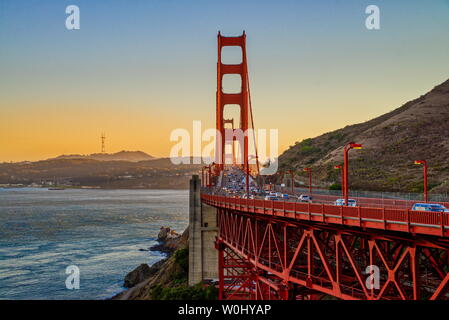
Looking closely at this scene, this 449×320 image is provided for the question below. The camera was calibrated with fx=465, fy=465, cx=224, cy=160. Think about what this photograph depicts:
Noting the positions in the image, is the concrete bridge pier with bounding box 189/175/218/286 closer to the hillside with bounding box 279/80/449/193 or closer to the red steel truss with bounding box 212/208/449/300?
the red steel truss with bounding box 212/208/449/300

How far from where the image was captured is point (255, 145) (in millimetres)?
77562

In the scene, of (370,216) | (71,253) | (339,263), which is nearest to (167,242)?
(71,253)

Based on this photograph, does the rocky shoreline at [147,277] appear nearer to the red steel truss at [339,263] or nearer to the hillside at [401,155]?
the red steel truss at [339,263]

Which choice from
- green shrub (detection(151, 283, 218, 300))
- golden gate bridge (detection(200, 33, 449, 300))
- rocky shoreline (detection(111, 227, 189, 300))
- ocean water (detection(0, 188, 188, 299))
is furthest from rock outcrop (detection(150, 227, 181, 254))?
golden gate bridge (detection(200, 33, 449, 300))

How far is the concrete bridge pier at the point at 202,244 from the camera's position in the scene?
40000 millimetres

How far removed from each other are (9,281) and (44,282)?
4929 millimetres

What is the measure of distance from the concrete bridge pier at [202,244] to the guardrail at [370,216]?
20106mm

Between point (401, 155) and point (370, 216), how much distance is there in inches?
2300

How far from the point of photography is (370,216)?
43.9 ft

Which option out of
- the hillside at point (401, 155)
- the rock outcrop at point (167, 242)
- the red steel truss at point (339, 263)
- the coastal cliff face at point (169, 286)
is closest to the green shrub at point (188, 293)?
the coastal cliff face at point (169, 286)

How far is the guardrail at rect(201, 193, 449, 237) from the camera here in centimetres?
1127
